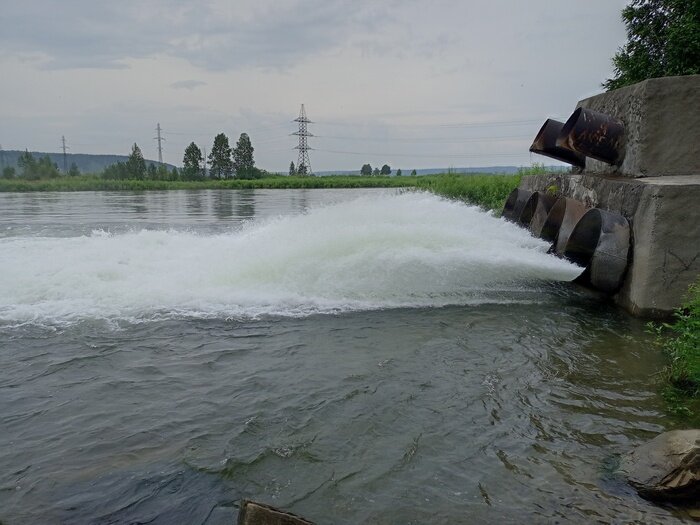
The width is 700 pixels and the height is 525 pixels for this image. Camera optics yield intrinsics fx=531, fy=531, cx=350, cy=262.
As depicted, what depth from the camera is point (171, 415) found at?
4.88 m

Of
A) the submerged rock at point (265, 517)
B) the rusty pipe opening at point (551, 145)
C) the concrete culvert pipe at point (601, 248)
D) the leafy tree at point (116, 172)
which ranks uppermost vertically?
the leafy tree at point (116, 172)

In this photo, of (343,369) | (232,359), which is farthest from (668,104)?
(232,359)

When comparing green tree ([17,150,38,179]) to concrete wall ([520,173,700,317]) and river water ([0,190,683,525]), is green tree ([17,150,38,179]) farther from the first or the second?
concrete wall ([520,173,700,317])

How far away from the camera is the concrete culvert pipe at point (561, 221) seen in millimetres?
9820

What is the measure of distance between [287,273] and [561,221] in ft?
18.5

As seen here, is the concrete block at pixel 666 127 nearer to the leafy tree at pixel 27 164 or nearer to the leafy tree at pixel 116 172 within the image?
the leafy tree at pixel 27 164

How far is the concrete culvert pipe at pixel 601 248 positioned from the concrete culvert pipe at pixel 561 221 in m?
0.66

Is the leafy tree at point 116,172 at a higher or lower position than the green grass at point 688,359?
higher

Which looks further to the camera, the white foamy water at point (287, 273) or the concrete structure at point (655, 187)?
the white foamy water at point (287, 273)

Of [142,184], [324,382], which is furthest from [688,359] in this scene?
[142,184]

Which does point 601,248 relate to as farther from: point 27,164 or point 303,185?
point 27,164

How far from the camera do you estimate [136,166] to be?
83.4 metres

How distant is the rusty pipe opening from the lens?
11836mm

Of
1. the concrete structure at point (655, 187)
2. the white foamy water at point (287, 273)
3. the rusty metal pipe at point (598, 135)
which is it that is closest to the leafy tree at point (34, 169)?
the white foamy water at point (287, 273)
